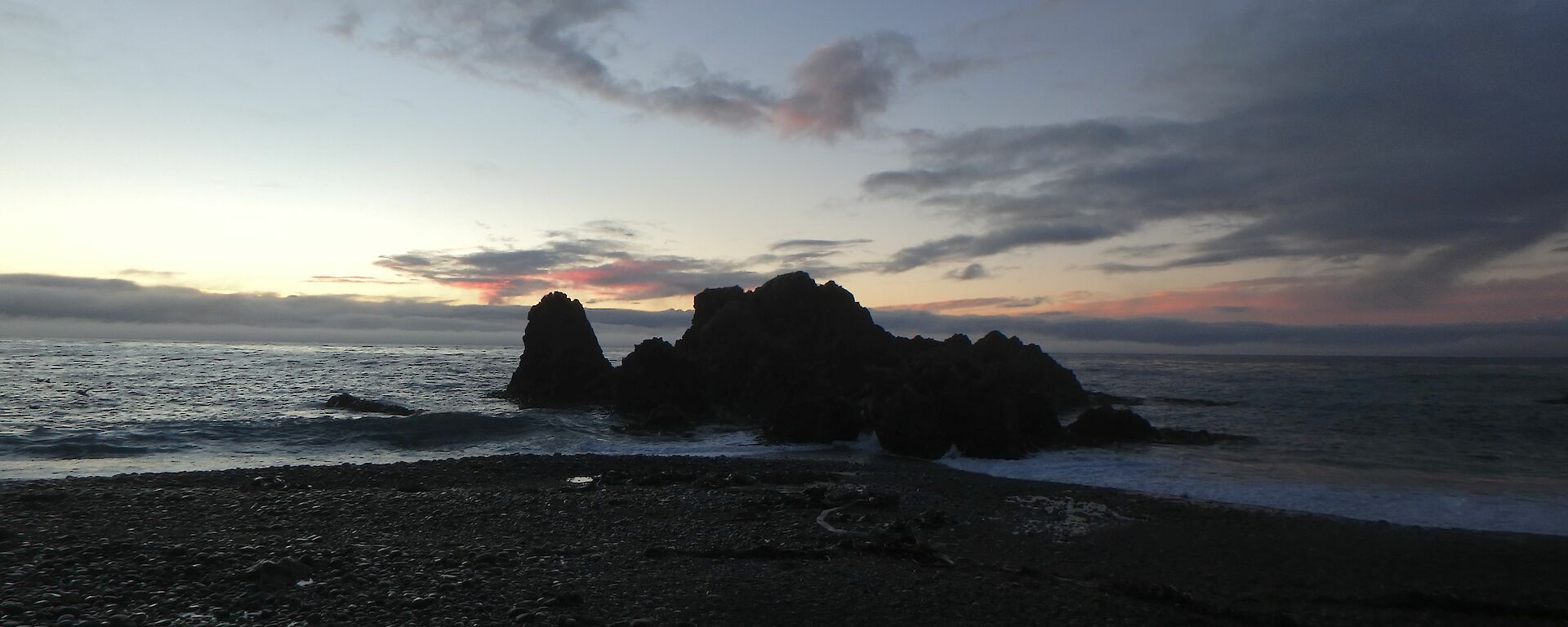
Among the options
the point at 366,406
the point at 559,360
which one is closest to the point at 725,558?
the point at 366,406

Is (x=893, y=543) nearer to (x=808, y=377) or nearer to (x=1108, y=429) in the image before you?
(x=1108, y=429)

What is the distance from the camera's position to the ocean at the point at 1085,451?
16969mm

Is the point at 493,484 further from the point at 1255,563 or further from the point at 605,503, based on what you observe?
the point at 1255,563

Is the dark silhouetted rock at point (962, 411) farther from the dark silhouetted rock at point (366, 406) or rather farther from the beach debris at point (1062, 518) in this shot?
the dark silhouetted rock at point (366, 406)

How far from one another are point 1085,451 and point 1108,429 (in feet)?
8.82

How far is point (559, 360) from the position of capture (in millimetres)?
42531

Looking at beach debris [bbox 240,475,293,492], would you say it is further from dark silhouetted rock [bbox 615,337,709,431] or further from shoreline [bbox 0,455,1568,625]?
dark silhouetted rock [bbox 615,337,709,431]

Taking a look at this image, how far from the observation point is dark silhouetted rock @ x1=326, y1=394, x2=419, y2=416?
34.2 meters

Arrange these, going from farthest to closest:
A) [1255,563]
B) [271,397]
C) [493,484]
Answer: [271,397] < [493,484] < [1255,563]

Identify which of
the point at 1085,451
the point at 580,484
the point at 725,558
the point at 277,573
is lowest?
the point at 1085,451

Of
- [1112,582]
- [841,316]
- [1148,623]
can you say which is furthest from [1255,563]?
[841,316]

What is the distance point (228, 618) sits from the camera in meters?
8.17

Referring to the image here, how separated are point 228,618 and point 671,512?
7.07 metres

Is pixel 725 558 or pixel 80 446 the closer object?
pixel 725 558
